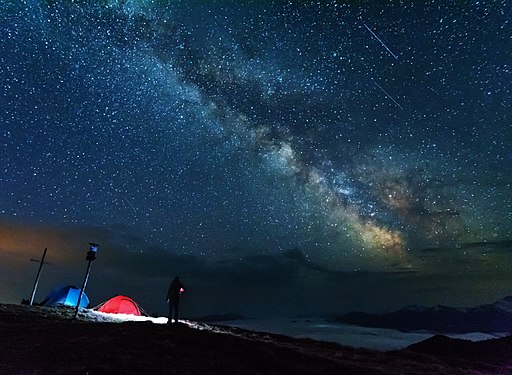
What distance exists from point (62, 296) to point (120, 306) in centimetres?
656

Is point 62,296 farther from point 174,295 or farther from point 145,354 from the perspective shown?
point 145,354

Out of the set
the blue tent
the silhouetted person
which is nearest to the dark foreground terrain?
the silhouetted person

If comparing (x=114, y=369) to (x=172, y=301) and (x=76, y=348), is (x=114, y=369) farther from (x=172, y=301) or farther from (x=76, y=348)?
(x=172, y=301)

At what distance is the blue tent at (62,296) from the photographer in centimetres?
2892

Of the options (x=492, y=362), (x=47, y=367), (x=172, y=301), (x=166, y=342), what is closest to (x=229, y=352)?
(x=166, y=342)

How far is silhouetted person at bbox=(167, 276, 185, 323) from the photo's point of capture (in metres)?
21.0

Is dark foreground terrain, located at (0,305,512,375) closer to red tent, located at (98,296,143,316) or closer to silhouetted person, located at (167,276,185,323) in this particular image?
silhouetted person, located at (167,276,185,323)

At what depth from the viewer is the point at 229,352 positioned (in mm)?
10625

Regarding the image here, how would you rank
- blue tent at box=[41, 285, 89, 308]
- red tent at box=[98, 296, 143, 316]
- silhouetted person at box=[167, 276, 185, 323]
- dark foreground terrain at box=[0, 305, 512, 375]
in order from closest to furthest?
dark foreground terrain at box=[0, 305, 512, 375] → silhouetted person at box=[167, 276, 185, 323] → red tent at box=[98, 296, 143, 316] → blue tent at box=[41, 285, 89, 308]

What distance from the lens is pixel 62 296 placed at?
2942 cm

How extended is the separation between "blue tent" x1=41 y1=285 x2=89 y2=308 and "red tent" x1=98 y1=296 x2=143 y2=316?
183 inches

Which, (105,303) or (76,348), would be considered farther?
(105,303)

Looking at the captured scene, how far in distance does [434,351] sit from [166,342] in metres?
19.7

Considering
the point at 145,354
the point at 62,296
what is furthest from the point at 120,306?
the point at 145,354
